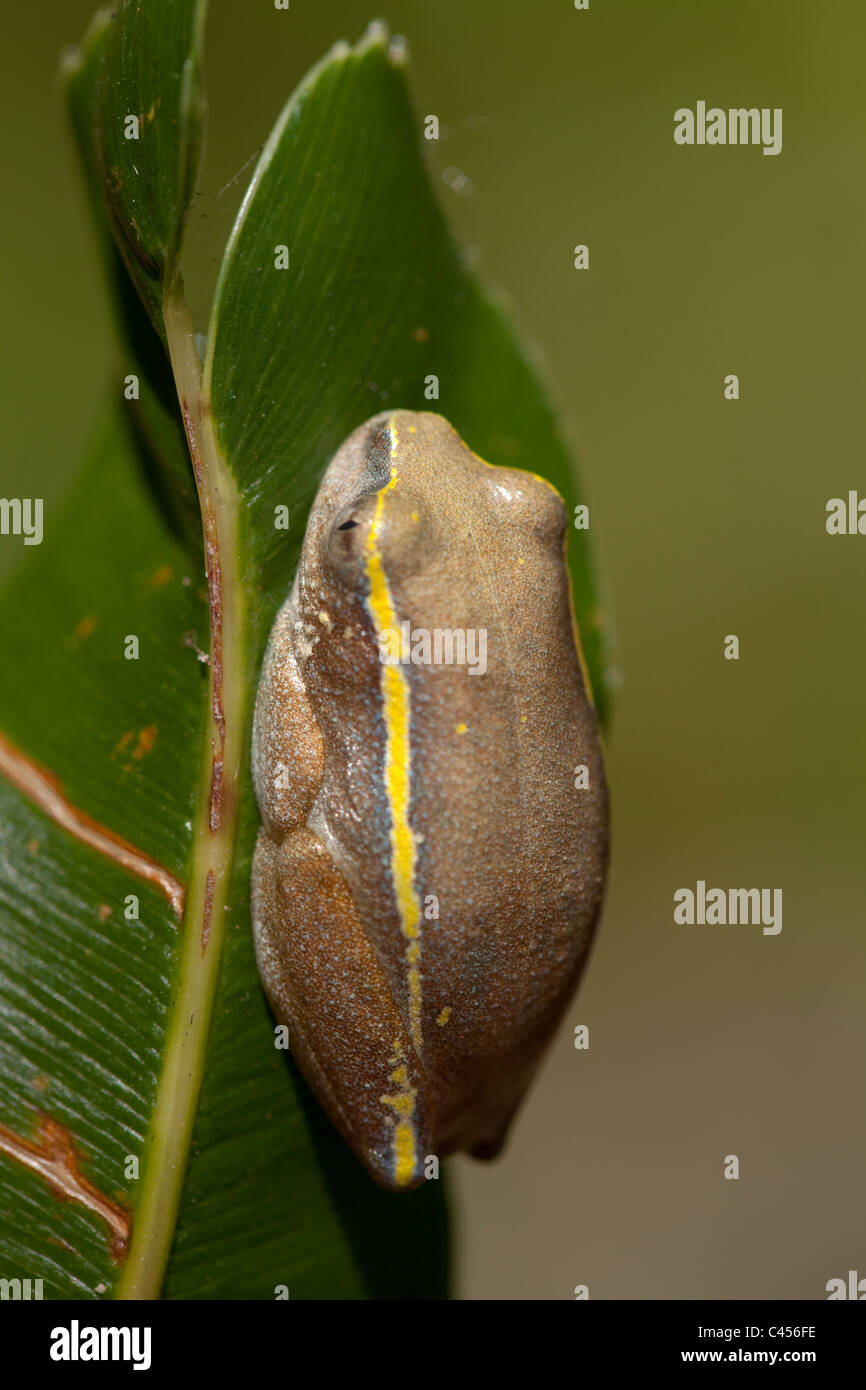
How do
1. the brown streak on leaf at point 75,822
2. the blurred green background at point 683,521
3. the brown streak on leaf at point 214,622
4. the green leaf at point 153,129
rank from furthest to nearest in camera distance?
the blurred green background at point 683,521 < the brown streak on leaf at point 75,822 < the brown streak on leaf at point 214,622 < the green leaf at point 153,129

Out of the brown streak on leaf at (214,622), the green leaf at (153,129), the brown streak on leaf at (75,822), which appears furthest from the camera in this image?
the brown streak on leaf at (75,822)

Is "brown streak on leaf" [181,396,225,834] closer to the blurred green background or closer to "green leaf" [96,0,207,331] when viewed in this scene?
"green leaf" [96,0,207,331]

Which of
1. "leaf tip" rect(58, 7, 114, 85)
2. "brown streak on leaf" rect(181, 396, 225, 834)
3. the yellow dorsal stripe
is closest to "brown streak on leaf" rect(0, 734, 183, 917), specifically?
"brown streak on leaf" rect(181, 396, 225, 834)

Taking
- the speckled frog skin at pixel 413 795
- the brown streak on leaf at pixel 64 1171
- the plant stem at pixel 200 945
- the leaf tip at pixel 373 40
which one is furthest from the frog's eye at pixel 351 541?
the brown streak on leaf at pixel 64 1171

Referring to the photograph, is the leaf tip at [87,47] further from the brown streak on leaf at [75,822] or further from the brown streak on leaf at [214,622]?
the brown streak on leaf at [75,822]

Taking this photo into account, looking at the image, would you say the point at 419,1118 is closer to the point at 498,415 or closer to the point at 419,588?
the point at 419,588

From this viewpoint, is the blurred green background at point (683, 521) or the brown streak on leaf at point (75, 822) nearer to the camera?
the brown streak on leaf at point (75, 822)

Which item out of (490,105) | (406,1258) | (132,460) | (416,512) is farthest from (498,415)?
(490,105)
